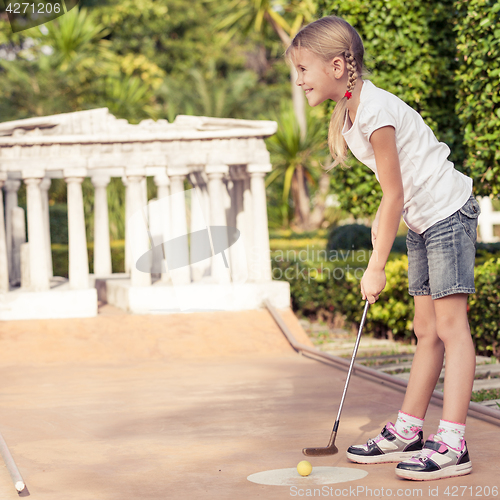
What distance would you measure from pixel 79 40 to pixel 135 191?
17606 millimetres

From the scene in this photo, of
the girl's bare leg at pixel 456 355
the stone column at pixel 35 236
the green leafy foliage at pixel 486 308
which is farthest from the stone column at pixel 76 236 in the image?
the girl's bare leg at pixel 456 355

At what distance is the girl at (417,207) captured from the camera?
3900 millimetres

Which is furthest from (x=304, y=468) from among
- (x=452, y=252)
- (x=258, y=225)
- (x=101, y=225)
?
(x=101, y=225)

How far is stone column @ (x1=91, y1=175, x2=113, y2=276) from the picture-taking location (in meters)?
16.2

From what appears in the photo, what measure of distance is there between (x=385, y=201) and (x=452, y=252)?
47 cm

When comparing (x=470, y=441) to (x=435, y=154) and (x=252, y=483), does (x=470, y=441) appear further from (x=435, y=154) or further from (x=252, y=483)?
(x=435, y=154)

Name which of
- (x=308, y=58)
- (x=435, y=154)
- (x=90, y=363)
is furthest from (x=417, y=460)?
(x=90, y=363)

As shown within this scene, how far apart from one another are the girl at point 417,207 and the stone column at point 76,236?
9496 mm

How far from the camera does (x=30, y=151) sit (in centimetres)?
1299

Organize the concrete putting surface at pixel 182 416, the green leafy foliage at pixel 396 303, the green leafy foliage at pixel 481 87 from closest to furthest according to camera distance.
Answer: the concrete putting surface at pixel 182 416, the green leafy foliage at pixel 481 87, the green leafy foliage at pixel 396 303

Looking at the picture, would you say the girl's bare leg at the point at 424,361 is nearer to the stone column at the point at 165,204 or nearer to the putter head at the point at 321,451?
the putter head at the point at 321,451

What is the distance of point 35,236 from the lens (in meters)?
13.0

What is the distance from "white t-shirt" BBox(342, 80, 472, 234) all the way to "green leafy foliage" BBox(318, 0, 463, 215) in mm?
7143

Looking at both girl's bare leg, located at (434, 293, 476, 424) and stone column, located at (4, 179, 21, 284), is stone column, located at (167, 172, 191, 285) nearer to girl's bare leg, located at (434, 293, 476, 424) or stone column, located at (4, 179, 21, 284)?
stone column, located at (4, 179, 21, 284)
